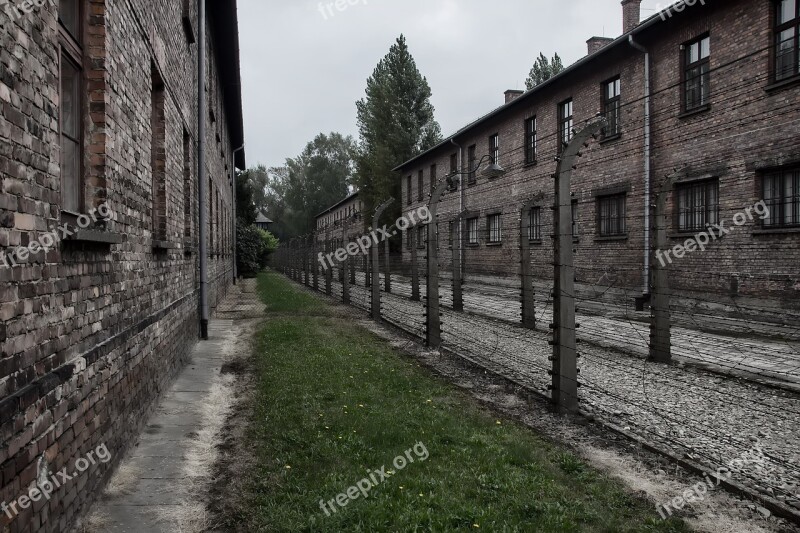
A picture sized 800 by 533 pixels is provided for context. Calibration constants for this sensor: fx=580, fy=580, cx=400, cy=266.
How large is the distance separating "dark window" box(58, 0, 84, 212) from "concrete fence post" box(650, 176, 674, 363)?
669cm

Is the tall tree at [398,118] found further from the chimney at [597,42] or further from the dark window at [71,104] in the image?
the dark window at [71,104]

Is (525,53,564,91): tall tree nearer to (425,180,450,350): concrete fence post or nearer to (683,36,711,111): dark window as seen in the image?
(683,36,711,111): dark window

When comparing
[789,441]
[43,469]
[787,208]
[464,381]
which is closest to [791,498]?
[789,441]

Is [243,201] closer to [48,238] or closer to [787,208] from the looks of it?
[787,208]

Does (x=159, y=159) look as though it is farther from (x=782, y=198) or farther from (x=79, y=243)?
(x=782, y=198)

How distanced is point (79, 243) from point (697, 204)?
13595 millimetres

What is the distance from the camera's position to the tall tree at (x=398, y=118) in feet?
145

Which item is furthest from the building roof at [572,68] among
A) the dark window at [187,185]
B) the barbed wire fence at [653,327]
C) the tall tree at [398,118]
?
the tall tree at [398,118]

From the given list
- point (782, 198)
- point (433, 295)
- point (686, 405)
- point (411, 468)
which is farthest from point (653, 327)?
point (782, 198)

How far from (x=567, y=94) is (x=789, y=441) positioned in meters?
16.1

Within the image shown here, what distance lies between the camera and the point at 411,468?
3.88 meters

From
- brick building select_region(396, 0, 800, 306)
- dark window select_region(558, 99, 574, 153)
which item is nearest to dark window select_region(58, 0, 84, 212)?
brick building select_region(396, 0, 800, 306)

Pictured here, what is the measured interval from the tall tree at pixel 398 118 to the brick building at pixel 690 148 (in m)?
24.4

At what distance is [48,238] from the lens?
2877 millimetres
